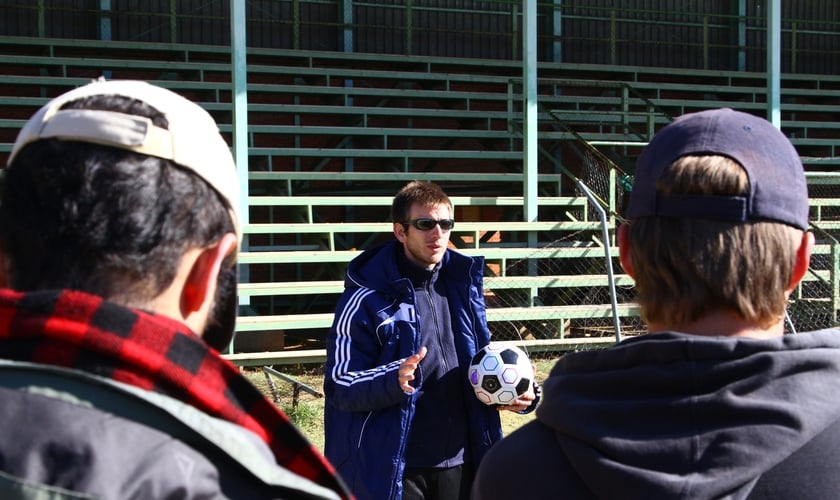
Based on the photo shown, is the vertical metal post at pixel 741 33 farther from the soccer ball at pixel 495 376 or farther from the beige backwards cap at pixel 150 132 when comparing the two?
the beige backwards cap at pixel 150 132

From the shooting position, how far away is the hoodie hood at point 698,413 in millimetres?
1185

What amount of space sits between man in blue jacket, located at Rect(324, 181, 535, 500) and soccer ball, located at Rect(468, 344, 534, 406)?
2.5 inches

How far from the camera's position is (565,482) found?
1293 millimetres

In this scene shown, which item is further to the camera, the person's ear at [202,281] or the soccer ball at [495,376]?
the soccer ball at [495,376]

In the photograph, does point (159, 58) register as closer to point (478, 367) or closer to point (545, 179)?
point (545, 179)

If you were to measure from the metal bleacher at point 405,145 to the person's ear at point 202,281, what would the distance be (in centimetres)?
766

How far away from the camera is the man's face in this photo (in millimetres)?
3416

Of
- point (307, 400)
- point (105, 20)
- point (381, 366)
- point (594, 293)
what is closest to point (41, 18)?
point (105, 20)

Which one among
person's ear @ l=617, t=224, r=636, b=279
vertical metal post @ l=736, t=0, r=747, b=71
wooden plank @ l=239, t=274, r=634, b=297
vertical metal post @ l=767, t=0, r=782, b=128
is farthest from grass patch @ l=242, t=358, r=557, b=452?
vertical metal post @ l=736, t=0, r=747, b=71

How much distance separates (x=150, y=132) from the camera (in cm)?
105

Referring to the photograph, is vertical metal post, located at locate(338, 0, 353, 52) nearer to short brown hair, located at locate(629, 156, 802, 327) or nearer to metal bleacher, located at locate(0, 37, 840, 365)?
metal bleacher, located at locate(0, 37, 840, 365)

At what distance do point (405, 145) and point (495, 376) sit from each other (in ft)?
37.2

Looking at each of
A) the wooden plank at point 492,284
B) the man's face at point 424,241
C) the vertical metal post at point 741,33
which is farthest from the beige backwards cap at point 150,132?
the vertical metal post at point 741,33

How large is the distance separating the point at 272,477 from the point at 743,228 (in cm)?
81
